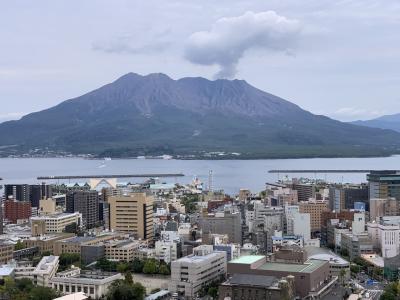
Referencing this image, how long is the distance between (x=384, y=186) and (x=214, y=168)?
26.5 meters

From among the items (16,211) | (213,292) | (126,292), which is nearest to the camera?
(126,292)

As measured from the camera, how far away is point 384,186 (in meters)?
19.3

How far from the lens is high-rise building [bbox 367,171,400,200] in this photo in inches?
757

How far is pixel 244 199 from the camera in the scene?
21656mm

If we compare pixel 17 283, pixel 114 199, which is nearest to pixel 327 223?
pixel 114 199

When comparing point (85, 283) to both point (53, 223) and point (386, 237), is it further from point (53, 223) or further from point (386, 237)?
point (53, 223)

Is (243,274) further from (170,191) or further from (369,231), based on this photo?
(170,191)

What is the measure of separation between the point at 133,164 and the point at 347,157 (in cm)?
1562

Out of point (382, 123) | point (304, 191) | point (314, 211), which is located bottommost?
point (314, 211)

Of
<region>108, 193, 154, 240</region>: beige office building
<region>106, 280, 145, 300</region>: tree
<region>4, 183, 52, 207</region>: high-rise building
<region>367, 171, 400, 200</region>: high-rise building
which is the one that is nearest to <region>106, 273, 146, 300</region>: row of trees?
<region>106, 280, 145, 300</region>: tree

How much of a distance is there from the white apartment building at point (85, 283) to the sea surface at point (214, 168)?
18.9m

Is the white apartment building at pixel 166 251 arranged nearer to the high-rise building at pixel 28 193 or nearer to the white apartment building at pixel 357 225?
the white apartment building at pixel 357 225

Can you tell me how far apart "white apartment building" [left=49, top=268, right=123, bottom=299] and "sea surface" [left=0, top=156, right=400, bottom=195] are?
18.9m

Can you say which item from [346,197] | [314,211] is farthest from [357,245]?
[346,197]
